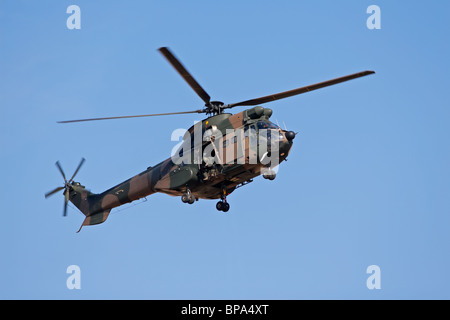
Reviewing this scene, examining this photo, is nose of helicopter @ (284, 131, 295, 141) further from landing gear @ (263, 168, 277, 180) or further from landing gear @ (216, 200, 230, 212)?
landing gear @ (216, 200, 230, 212)

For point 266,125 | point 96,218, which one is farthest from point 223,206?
point 96,218

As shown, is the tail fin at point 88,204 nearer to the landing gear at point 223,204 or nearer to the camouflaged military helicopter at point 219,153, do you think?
the camouflaged military helicopter at point 219,153

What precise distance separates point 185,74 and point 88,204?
34.8 feet

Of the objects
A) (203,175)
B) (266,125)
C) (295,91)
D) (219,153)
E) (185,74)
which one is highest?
(185,74)

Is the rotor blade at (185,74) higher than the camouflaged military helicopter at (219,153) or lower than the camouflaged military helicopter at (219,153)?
higher

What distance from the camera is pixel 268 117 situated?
2894 centimetres

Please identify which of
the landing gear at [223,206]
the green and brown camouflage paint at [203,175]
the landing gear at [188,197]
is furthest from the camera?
the landing gear at [223,206]

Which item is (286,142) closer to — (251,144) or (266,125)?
(266,125)

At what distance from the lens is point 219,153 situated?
28609 millimetres

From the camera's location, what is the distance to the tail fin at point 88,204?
33.6m

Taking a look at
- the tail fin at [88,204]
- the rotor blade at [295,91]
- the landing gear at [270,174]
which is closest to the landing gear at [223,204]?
the landing gear at [270,174]

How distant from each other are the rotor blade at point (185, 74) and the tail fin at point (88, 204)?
855 centimetres

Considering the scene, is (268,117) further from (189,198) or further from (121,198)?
(121,198)

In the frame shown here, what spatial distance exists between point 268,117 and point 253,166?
2.54m
